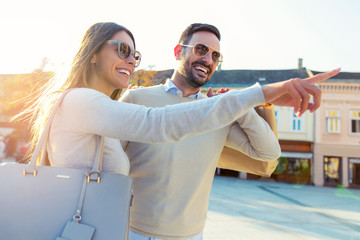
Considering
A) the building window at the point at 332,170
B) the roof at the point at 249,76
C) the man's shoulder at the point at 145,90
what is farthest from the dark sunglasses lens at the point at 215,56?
the roof at the point at 249,76

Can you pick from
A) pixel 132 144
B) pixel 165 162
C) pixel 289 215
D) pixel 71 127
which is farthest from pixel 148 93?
pixel 289 215

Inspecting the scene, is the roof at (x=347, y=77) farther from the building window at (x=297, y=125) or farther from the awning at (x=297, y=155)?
the awning at (x=297, y=155)

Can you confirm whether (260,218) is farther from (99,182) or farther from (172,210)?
(99,182)

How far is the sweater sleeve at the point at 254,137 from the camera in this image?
1694 mm

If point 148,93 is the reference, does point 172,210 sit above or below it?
below

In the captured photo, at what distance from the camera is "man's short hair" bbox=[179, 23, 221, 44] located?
2.27m

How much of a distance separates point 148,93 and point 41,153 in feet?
3.07

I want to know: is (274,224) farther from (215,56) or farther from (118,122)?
(118,122)

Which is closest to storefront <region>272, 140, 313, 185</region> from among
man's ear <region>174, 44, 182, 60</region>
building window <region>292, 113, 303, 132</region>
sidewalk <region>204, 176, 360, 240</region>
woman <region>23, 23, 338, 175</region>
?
building window <region>292, 113, 303, 132</region>

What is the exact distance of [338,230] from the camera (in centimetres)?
805

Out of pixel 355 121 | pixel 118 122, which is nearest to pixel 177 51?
pixel 118 122

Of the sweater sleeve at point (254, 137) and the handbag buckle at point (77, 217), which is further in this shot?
the sweater sleeve at point (254, 137)

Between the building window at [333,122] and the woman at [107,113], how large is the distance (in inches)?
1065

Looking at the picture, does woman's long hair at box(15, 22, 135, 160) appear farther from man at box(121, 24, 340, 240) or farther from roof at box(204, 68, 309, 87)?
roof at box(204, 68, 309, 87)
